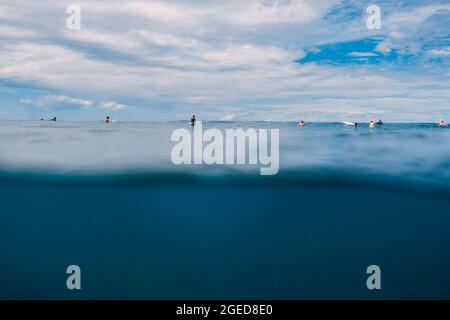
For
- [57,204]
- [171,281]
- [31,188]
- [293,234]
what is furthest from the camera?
[31,188]

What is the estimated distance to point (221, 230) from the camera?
16.8 m

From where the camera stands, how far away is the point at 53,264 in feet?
45.0

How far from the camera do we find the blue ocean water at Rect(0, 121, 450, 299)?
12461 mm

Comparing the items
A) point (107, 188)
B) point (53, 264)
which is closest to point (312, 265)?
point (53, 264)

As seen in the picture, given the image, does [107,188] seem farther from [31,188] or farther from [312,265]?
[312,265]

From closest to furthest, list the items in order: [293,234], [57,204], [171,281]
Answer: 1. [171,281]
2. [293,234]
3. [57,204]

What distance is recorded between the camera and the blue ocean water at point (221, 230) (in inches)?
491
